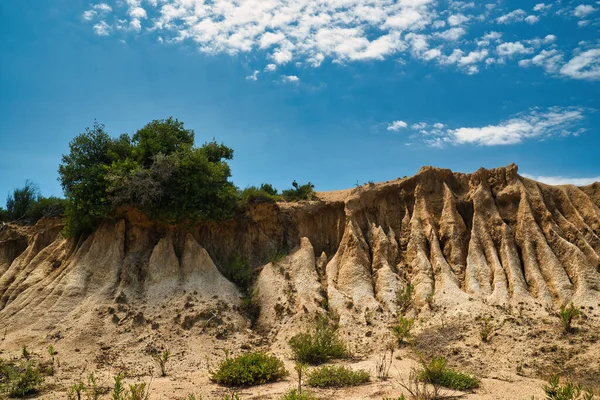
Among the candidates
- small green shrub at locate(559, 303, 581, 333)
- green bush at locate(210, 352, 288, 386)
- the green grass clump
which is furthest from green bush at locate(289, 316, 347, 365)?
small green shrub at locate(559, 303, 581, 333)

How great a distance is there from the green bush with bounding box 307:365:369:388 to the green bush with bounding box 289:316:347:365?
153 cm

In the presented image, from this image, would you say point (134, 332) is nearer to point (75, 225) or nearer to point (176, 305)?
point (176, 305)

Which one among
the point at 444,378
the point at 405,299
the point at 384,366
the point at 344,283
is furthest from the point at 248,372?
the point at 405,299

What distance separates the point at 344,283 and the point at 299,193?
6.27 metres

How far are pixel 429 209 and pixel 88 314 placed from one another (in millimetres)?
14599

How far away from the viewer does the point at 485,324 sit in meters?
15.9

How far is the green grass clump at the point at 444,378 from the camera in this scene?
1255cm

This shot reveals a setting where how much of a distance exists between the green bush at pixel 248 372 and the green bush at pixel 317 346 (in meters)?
1.20

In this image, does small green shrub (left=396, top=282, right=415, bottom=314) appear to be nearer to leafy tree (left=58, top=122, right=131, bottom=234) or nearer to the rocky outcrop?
the rocky outcrop

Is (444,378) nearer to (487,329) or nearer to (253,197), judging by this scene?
(487,329)

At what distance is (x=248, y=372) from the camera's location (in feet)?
45.0

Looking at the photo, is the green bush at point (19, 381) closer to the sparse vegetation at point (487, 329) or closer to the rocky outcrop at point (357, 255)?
the rocky outcrop at point (357, 255)

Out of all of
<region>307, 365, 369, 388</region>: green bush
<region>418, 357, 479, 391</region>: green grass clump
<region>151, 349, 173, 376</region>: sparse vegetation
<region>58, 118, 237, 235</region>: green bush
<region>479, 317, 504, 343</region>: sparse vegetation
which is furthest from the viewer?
<region>58, 118, 237, 235</region>: green bush

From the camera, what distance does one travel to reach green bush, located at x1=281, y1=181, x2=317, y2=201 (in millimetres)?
24094
